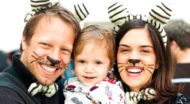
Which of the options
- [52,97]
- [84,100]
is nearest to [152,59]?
[84,100]

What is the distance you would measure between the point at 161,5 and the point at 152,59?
0.45m

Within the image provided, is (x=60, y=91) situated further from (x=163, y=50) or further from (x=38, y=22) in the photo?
(x=163, y=50)

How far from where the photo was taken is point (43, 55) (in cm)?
305

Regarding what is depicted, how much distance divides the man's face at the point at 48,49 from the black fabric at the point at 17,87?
0.09 metres

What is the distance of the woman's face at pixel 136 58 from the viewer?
326cm

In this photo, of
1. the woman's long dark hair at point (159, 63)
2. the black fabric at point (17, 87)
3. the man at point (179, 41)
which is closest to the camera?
the black fabric at point (17, 87)

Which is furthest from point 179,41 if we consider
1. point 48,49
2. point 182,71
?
point 48,49

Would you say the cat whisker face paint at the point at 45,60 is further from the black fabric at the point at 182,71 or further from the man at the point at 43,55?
the black fabric at the point at 182,71

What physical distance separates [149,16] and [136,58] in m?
0.39

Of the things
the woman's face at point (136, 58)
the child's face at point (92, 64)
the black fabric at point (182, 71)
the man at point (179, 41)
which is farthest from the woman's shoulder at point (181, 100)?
the man at point (179, 41)

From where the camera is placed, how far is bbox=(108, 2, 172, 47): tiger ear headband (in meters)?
3.34

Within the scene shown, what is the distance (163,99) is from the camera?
3207 mm

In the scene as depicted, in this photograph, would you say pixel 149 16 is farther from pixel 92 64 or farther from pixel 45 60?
pixel 45 60

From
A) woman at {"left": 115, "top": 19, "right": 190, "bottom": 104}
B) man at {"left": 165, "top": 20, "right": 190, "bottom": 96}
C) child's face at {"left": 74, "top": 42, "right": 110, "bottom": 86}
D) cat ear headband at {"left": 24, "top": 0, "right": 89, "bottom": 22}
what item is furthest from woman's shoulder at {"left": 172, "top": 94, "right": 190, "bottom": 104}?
man at {"left": 165, "top": 20, "right": 190, "bottom": 96}
